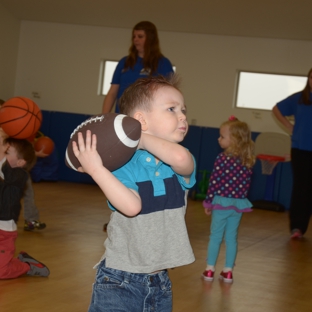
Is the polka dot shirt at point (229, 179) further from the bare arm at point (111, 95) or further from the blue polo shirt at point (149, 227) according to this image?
the blue polo shirt at point (149, 227)

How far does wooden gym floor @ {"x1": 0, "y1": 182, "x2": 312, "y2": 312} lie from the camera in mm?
2994

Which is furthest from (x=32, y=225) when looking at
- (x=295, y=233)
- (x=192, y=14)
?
(x=192, y=14)

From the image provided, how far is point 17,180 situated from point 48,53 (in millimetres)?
8597

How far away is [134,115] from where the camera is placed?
71.2 inches

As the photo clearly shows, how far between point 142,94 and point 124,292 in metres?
0.63

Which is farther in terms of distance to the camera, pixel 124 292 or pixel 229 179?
pixel 229 179

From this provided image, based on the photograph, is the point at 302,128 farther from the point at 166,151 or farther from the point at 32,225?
the point at 166,151

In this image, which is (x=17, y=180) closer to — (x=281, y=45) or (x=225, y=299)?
(x=225, y=299)

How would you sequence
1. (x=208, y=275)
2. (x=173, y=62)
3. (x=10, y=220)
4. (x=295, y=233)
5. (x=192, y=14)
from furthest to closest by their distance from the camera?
1. (x=173, y=62)
2. (x=192, y=14)
3. (x=295, y=233)
4. (x=208, y=275)
5. (x=10, y=220)

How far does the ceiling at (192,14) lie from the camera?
9.34m

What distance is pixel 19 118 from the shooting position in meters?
4.44

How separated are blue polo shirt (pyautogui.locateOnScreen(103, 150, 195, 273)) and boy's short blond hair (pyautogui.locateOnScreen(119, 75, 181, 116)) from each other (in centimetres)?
15

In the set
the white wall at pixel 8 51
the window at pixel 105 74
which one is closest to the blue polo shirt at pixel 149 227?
the window at pixel 105 74

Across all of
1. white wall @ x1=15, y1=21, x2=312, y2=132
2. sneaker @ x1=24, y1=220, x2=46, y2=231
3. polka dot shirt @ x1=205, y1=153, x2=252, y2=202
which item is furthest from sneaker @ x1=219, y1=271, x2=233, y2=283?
white wall @ x1=15, y1=21, x2=312, y2=132
